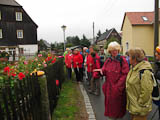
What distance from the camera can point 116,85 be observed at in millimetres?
2637

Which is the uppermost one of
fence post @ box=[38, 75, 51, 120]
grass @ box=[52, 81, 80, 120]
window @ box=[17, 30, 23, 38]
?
window @ box=[17, 30, 23, 38]

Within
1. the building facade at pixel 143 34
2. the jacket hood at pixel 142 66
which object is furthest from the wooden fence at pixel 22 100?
the building facade at pixel 143 34

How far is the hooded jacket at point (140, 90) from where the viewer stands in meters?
2.22

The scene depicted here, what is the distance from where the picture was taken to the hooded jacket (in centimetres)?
222

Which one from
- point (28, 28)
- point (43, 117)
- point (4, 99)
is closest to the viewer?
point (4, 99)

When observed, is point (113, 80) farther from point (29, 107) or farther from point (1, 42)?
point (1, 42)

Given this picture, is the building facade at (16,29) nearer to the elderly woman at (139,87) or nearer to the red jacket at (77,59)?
the red jacket at (77,59)

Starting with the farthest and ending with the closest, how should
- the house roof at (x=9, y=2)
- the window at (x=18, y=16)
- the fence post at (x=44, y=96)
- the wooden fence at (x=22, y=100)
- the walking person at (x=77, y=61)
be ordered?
the window at (x=18, y=16) < the house roof at (x=9, y=2) < the walking person at (x=77, y=61) < the fence post at (x=44, y=96) < the wooden fence at (x=22, y=100)

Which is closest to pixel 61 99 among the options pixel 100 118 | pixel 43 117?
pixel 100 118

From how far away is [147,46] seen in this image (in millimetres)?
21312

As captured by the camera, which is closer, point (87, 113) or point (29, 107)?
point (29, 107)

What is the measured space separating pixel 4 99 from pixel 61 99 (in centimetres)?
360

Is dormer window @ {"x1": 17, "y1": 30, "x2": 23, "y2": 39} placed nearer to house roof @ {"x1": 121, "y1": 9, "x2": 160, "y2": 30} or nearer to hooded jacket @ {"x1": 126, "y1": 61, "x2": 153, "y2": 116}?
house roof @ {"x1": 121, "y1": 9, "x2": 160, "y2": 30}

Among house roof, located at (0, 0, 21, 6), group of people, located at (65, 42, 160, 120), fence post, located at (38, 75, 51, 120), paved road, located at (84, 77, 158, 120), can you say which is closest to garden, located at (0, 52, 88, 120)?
fence post, located at (38, 75, 51, 120)
